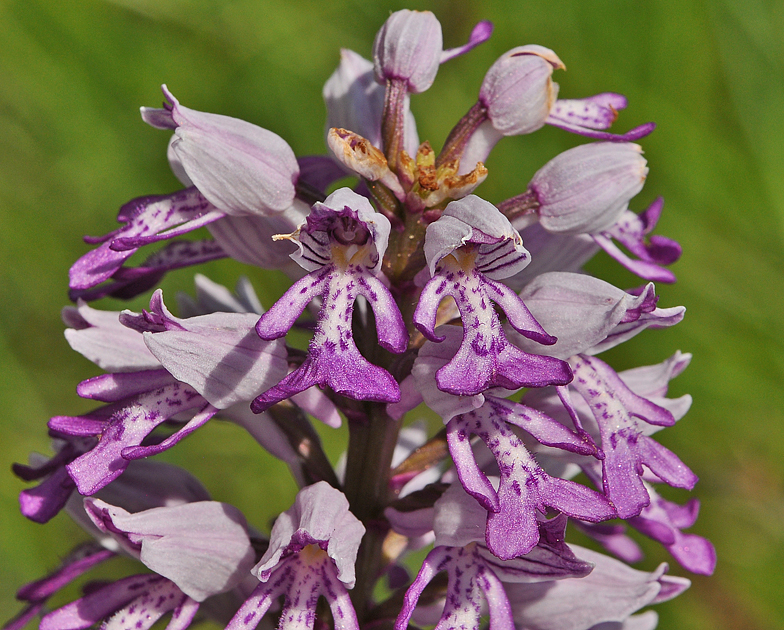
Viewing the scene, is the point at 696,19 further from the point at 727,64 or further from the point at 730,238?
the point at 730,238

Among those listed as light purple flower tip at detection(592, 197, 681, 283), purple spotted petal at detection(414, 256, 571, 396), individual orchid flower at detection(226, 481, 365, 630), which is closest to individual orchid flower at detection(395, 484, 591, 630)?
individual orchid flower at detection(226, 481, 365, 630)

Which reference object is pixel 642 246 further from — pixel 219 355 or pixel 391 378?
pixel 219 355

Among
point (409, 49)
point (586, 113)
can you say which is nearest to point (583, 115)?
point (586, 113)

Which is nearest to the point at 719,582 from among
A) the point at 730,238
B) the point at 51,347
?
the point at 730,238

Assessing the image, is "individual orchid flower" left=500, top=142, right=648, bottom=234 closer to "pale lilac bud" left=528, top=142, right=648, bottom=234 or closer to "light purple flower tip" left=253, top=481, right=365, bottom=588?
"pale lilac bud" left=528, top=142, right=648, bottom=234

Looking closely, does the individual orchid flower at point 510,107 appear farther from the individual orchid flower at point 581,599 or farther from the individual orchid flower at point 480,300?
the individual orchid flower at point 581,599

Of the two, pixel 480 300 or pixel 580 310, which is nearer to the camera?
pixel 480 300
